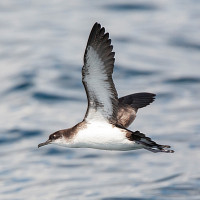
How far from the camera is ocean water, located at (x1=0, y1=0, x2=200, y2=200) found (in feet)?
69.8

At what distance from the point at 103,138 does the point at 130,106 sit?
226 cm

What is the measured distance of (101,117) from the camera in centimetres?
1300

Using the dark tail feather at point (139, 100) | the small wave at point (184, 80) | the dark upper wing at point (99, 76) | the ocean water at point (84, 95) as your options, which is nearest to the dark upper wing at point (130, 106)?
the dark tail feather at point (139, 100)

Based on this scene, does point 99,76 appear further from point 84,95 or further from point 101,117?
point 84,95

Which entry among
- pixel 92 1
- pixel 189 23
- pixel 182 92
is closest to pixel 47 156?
pixel 182 92

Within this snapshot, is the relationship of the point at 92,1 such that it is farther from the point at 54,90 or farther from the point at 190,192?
the point at 190,192

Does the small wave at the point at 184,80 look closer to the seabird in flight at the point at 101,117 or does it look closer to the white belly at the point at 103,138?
the seabird in flight at the point at 101,117

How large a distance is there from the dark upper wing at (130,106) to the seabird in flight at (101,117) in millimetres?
1377

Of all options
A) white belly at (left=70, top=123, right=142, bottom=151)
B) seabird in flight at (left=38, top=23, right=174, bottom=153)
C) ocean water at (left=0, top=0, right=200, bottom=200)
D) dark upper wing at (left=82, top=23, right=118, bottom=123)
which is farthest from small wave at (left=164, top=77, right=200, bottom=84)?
white belly at (left=70, top=123, right=142, bottom=151)

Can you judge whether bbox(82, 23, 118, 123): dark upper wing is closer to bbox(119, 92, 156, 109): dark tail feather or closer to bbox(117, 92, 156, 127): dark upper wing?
bbox(117, 92, 156, 127): dark upper wing

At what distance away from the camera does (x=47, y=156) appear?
2275 cm

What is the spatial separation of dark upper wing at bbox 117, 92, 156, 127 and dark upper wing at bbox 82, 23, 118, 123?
137 centimetres

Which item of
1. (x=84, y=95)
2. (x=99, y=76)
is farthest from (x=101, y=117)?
(x=84, y=95)

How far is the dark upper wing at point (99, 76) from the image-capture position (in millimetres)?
12094
